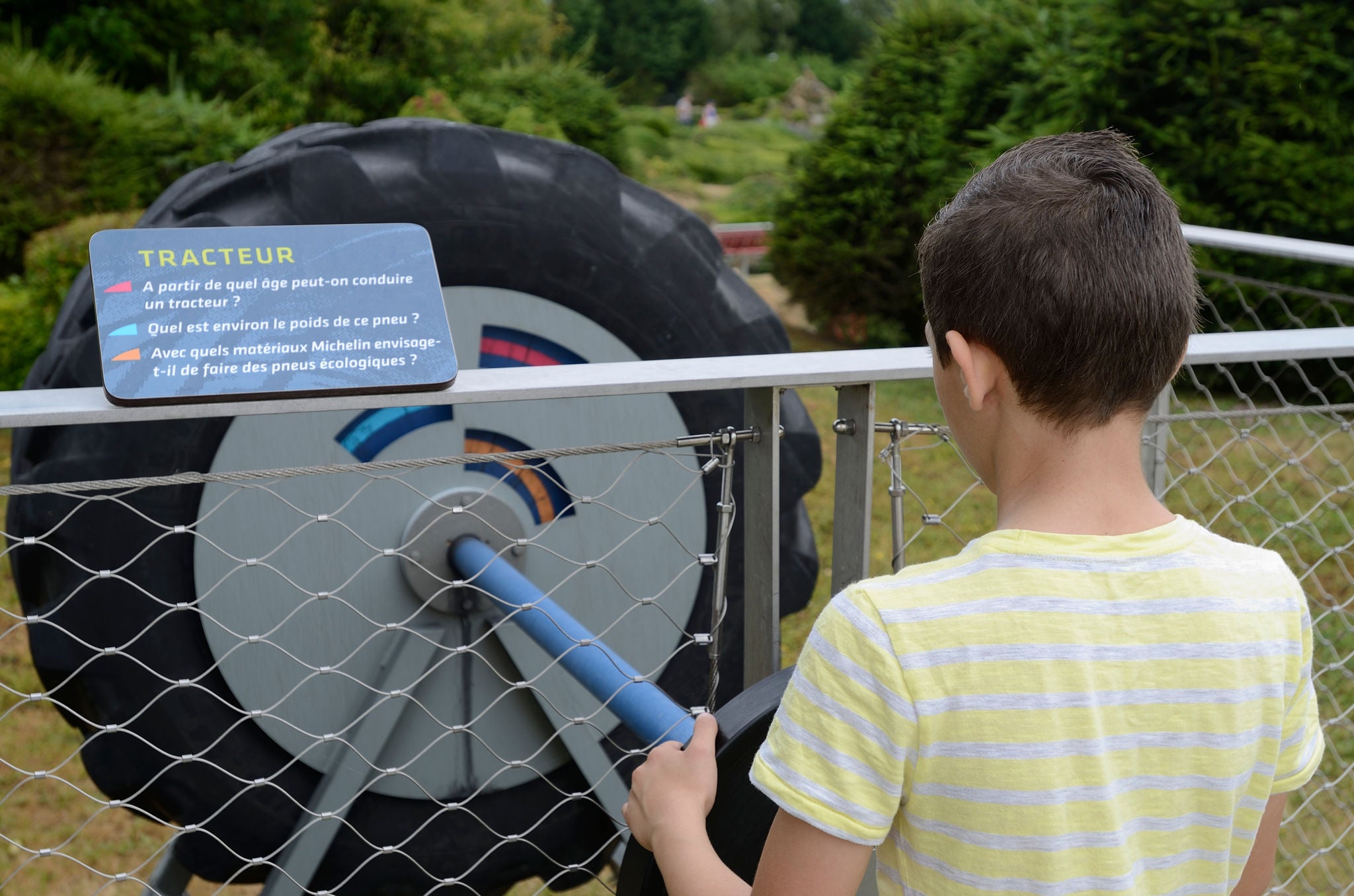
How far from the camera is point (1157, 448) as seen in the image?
2.46 metres

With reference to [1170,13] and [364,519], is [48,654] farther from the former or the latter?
[1170,13]

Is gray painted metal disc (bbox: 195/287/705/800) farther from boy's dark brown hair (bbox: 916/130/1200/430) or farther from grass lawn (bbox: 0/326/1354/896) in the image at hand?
boy's dark brown hair (bbox: 916/130/1200/430)

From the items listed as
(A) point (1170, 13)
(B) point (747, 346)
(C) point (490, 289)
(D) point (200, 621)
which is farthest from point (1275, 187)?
(D) point (200, 621)

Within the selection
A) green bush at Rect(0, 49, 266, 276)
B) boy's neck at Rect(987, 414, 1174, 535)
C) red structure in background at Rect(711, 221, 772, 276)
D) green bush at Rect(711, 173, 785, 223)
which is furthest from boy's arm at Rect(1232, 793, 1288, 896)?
green bush at Rect(711, 173, 785, 223)

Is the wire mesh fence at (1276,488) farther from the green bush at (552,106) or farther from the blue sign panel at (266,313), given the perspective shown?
the green bush at (552,106)

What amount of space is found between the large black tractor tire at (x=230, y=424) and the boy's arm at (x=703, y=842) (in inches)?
44.2

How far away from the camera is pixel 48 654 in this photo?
2.29 m

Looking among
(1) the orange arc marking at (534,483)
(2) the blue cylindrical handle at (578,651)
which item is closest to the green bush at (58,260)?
(1) the orange arc marking at (534,483)

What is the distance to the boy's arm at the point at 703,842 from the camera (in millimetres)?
927

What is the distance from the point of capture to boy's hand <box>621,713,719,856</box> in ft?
3.57

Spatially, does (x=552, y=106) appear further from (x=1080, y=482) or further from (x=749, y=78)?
(x=749, y=78)

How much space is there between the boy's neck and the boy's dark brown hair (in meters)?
0.02

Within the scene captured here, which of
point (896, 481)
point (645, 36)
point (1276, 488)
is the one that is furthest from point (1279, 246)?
point (645, 36)

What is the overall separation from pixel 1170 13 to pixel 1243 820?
7.49m
